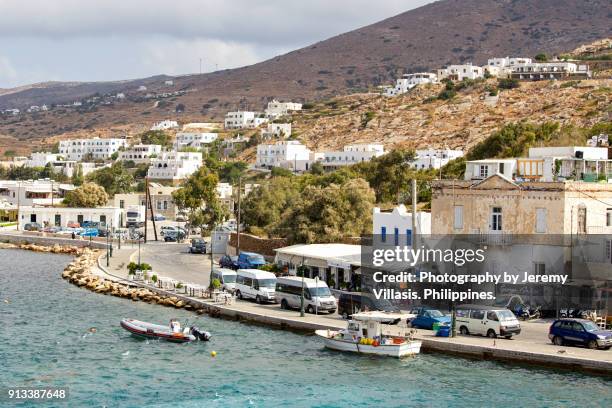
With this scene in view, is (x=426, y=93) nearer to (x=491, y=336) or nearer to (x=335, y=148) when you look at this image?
(x=335, y=148)

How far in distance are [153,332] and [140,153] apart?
152143 mm

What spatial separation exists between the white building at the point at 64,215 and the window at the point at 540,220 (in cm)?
6301

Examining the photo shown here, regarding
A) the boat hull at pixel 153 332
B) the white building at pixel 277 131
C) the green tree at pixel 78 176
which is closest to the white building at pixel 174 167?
the green tree at pixel 78 176

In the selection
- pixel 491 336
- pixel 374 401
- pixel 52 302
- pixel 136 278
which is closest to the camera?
pixel 374 401

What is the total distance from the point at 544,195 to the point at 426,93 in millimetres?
142058

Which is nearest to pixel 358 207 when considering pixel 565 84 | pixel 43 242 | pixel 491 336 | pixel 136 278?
pixel 136 278

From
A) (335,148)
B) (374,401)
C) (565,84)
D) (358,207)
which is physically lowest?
(374,401)

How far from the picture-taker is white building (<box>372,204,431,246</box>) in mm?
50625

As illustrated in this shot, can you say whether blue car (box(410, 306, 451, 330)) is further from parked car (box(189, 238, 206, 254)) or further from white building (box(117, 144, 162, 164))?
white building (box(117, 144, 162, 164))

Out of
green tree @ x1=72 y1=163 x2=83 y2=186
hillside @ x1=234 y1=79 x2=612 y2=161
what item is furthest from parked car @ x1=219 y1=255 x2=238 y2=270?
green tree @ x1=72 y1=163 x2=83 y2=186

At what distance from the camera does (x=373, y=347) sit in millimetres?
36000

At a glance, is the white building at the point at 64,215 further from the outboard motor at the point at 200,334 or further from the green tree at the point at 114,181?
the outboard motor at the point at 200,334

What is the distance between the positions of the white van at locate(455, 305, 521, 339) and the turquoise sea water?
256cm

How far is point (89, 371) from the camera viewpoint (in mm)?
34219
